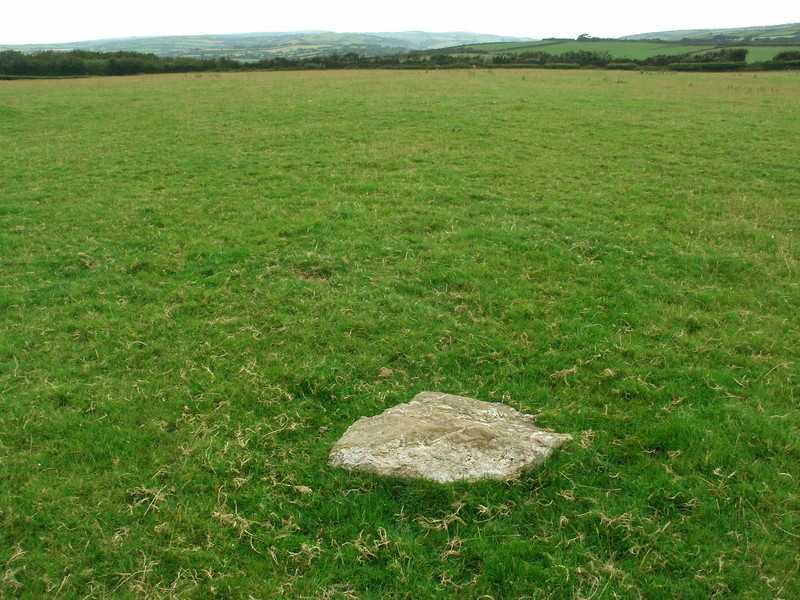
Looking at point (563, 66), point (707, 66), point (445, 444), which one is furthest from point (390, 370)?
point (707, 66)

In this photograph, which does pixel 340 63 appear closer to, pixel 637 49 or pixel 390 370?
pixel 637 49

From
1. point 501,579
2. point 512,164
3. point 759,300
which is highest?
point 512,164

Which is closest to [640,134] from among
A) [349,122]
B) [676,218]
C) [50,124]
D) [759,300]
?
[676,218]

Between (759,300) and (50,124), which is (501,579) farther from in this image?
(50,124)

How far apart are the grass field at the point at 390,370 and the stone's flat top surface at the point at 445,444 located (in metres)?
0.18

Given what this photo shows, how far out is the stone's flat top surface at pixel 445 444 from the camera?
511 cm

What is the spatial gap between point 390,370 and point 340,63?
6572cm

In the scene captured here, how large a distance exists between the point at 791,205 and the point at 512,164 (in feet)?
26.8

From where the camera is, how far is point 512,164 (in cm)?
1759

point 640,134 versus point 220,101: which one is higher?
point 220,101

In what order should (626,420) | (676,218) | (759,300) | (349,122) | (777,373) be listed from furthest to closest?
1. (349,122)
2. (676,218)
3. (759,300)
4. (777,373)
5. (626,420)

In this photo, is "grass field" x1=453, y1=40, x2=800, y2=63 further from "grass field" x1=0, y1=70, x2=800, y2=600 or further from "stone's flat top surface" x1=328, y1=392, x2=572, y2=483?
"stone's flat top surface" x1=328, y1=392, x2=572, y2=483

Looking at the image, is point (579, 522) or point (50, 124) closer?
point (579, 522)

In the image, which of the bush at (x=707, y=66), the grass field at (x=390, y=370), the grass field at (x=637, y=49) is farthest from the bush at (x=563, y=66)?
the grass field at (x=390, y=370)
